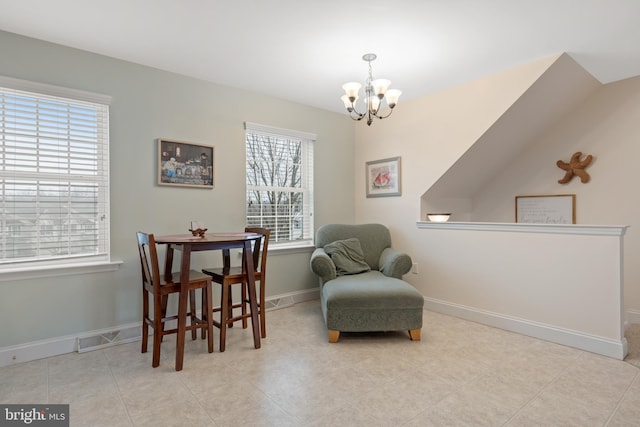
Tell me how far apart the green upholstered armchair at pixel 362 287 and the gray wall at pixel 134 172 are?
721mm

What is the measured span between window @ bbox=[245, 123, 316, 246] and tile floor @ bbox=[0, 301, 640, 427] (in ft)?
4.68

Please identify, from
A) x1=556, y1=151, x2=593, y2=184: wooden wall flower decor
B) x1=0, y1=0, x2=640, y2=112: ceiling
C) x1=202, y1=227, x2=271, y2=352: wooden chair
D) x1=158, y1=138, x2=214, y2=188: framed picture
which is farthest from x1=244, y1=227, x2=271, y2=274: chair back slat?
x1=556, y1=151, x2=593, y2=184: wooden wall flower decor

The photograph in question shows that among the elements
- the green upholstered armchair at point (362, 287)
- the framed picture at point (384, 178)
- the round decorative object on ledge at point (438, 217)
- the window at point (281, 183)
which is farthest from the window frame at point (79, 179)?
the round decorative object on ledge at point (438, 217)

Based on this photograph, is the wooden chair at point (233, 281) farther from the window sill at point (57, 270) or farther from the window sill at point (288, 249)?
the window sill at point (57, 270)

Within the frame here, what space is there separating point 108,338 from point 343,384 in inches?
76.3

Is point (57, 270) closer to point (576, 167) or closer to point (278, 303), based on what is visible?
point (278, 303)

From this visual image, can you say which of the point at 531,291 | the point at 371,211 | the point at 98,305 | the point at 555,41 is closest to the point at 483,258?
the point at 531,291

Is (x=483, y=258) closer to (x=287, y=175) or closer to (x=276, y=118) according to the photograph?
(x=287, y=175)

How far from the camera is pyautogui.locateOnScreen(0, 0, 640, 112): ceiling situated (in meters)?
2.13

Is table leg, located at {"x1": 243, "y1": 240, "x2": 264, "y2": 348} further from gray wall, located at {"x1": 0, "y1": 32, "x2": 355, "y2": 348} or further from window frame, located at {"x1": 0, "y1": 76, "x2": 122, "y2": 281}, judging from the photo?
window frame, located at {"x1": 0, "y1": 76, "x2": 122, "y2": 281}

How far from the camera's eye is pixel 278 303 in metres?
3.74

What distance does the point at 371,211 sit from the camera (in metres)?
4.38

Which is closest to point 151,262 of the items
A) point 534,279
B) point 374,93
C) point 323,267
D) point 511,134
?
point 323,267

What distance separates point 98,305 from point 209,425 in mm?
1610
